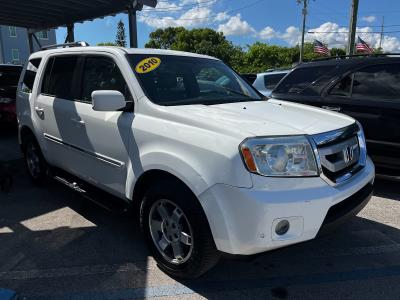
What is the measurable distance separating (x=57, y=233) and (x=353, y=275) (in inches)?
113

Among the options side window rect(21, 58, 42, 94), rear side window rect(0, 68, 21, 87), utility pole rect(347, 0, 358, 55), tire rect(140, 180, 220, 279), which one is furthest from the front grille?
utility pole rect(347, 0, 358, 55)

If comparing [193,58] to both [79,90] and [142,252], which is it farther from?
[142,252]

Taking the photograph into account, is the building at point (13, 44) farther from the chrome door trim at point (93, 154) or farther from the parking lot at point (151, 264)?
the parking lot at point (151, 264)

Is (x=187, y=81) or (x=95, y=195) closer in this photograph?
(x=187, y=81)

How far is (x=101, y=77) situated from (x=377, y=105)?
11.2 ft

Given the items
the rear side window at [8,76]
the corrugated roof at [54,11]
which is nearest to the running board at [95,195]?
the corrugated roof at [54,11]

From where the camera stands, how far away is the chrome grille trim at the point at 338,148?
2.76 metres

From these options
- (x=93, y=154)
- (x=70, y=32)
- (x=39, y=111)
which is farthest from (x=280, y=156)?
(x=70, y=32)

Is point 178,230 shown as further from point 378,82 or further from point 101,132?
point 378,82

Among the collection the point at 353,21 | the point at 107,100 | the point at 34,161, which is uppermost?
the point at 353,21

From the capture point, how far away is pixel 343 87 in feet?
17.6

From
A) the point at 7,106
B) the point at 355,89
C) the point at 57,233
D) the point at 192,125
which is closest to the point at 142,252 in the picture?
the point at 57,233

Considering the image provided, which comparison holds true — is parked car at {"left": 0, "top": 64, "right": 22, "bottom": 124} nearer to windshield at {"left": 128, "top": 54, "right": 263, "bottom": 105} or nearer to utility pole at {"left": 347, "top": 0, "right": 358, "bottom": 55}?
windshield at {"left": 128, "top": 54, "right": 263, "bottom": 105}

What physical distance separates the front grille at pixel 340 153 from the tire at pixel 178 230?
3.08 ft
